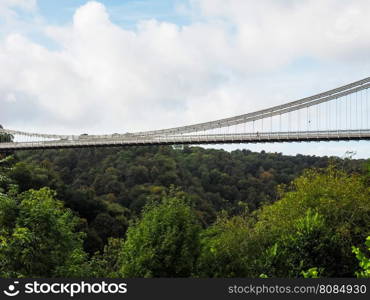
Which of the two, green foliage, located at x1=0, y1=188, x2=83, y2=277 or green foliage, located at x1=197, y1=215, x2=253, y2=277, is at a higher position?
green foliage, located at x1=0, y1=188, x2=83, y2=277

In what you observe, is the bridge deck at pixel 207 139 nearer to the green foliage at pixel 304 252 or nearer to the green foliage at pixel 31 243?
the green foliage at pixel 304 252

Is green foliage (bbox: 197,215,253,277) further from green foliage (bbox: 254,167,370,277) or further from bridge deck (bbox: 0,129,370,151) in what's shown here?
bridge deck (bbox: 0,129,370,151)

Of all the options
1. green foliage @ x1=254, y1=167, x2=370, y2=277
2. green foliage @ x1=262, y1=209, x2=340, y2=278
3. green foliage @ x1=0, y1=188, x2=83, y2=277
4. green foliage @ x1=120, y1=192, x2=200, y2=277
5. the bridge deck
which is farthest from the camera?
the bridge deck

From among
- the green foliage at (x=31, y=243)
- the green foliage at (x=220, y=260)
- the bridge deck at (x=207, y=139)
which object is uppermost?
the bridge deck at (x=207, y=139)

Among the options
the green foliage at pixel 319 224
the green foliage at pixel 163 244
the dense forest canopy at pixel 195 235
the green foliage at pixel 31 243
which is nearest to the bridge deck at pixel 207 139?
the dense forest canopy at pixel 195 235

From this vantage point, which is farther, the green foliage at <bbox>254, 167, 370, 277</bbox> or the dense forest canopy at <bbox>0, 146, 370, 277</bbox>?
the green foliage at <bbox>254, 167, 370, 277</bbox>

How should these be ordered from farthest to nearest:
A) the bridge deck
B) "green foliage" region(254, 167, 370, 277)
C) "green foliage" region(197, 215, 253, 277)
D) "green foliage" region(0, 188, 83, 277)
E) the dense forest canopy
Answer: the bridge deck < "green foliage" region(254, 167, 370, 277) < "green foliage" region(197, 215, 253, 277) < the dense forest canopy < "green foliage" region(0, 188, 83, 277)

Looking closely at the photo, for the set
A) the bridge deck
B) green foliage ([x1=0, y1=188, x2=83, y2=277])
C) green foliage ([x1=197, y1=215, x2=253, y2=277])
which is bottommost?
green foliage ([x1=197, y1=215, x2=253, y2=277])

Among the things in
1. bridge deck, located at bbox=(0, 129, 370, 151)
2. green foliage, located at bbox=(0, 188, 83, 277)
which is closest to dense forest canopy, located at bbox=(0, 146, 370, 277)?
green foliage, located at bbox=(0, 188, 83, 277)

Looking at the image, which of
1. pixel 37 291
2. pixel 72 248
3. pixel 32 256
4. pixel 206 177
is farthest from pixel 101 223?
pixel 37 291

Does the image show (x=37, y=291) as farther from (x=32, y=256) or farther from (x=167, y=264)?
(x=167, y=264)
